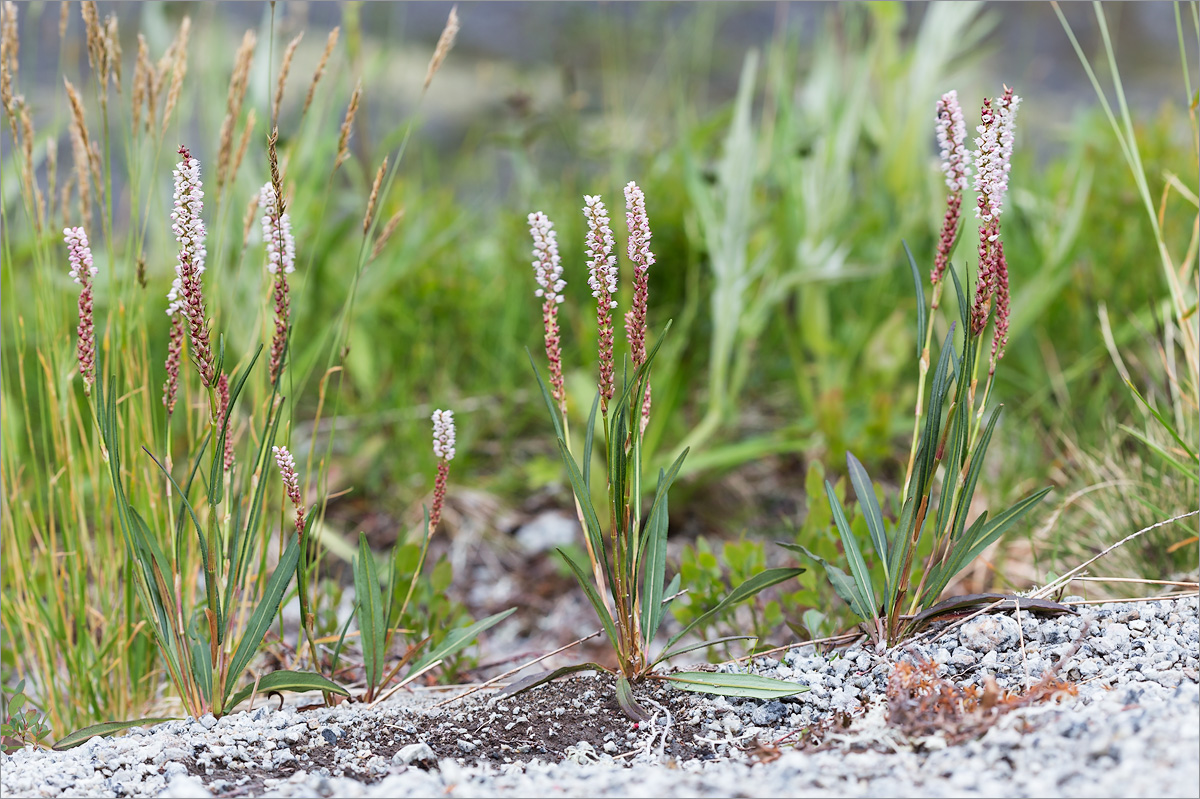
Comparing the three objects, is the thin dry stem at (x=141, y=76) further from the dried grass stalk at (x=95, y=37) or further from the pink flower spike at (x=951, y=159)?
the pink flower spike at (x=951, y=159)

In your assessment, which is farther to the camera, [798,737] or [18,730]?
[18,730]

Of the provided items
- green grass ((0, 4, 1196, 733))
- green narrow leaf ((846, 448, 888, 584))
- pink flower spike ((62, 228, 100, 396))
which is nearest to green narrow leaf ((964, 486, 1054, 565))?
green narrow leaf ((846, 448, 888, 584))

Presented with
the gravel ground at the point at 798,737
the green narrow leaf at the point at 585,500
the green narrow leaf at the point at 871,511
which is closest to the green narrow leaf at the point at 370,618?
the gravel ground at the point at 798,737

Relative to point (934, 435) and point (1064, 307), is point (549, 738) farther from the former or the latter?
point (1064, 307)

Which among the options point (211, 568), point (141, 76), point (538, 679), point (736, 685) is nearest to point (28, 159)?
point (141, 76)

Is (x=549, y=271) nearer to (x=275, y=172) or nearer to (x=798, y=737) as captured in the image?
(x=275, y=172)

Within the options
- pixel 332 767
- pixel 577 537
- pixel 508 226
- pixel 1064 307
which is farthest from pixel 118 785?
pixel 1064 307
